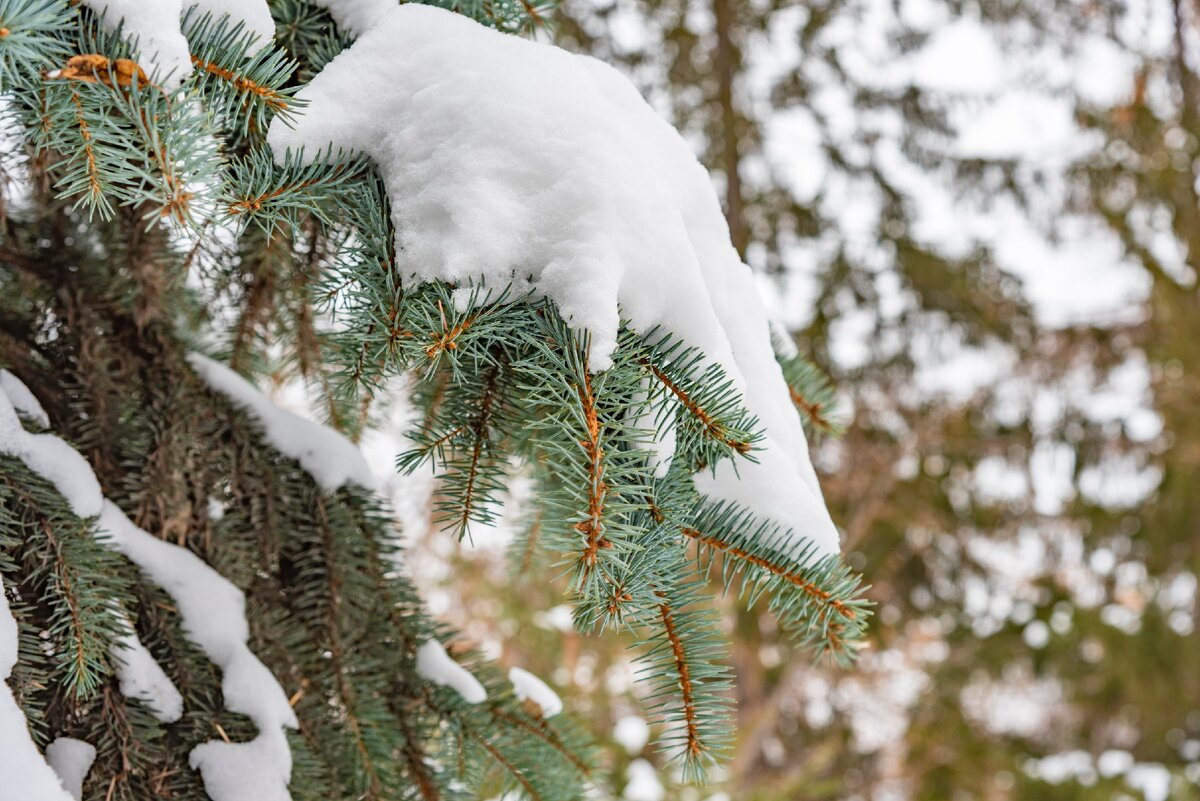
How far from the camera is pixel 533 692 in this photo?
3.60 ft

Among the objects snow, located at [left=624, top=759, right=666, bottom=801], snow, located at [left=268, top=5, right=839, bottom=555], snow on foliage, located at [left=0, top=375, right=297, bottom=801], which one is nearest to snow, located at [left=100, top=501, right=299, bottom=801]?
snow on foliage, located at [left=0, top=375, right=297, bottom=801]

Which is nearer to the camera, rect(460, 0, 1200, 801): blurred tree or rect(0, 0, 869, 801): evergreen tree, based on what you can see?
rect(0, 0, 869, 801): evergreen tree

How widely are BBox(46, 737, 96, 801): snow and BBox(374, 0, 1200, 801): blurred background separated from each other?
2.78 metres

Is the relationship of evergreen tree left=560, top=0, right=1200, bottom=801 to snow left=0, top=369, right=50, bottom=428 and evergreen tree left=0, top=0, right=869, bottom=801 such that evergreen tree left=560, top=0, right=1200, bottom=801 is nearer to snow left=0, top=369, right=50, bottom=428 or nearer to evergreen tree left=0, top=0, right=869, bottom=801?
evergreen tree left=0, top=0, right=869, bottom=801

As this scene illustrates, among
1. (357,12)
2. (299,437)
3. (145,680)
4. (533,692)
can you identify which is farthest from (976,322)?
(145,680)

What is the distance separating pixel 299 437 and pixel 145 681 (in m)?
0.33

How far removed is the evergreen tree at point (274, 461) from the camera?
25.0 inches

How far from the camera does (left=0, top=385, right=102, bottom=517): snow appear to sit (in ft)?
2.61

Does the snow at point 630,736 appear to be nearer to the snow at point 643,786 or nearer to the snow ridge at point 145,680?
the snow at point 643,786

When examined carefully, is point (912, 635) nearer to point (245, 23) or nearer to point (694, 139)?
point (694, 139)

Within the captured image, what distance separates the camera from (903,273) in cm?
397

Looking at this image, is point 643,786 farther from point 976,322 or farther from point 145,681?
point 976,322

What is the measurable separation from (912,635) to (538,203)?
6055 millimetres

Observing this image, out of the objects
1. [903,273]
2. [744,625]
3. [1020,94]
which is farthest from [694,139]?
[744,625]
